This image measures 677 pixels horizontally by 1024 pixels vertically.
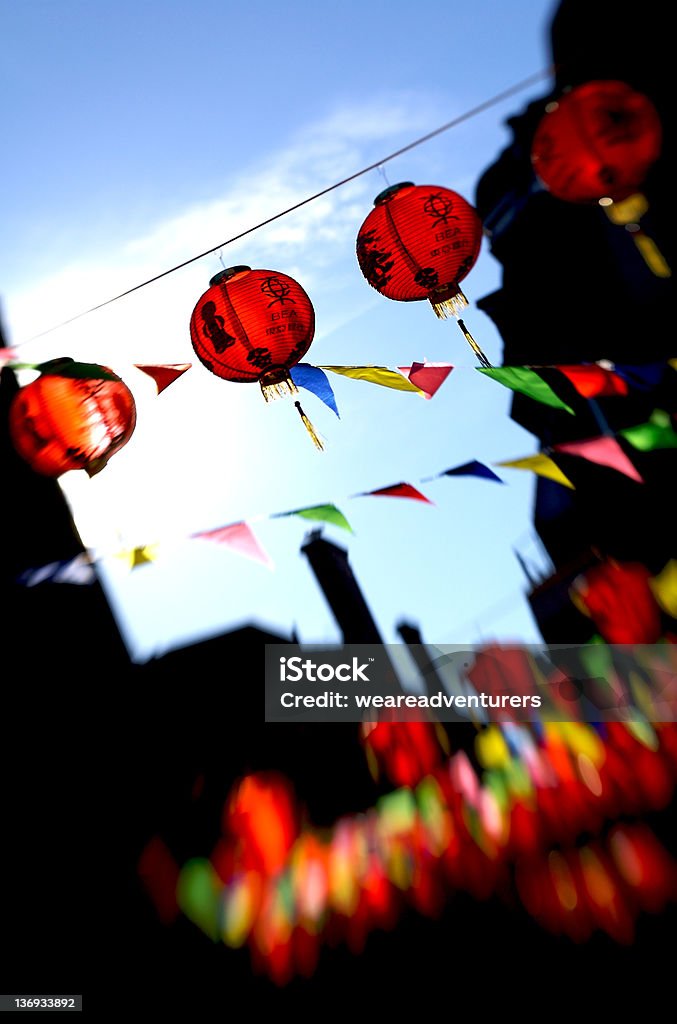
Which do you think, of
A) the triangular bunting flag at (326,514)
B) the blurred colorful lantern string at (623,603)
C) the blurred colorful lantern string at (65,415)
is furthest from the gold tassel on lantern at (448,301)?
the blurred colorful lantern string at (623,603)

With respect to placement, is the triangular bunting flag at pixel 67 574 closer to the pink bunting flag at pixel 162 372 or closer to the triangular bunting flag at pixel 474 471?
the pink bunting flag at pixel 162 372

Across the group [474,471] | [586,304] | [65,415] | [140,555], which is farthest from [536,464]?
[586,304]

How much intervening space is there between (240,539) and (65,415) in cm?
112

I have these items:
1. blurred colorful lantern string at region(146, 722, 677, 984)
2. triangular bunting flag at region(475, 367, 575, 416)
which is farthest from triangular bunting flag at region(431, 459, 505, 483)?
blurred colorful lantern string at region(146, 722, 677, 984)

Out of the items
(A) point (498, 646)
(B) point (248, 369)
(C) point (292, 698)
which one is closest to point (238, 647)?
(C) point (292, 698)

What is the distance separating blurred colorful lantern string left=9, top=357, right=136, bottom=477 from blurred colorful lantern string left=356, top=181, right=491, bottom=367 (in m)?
1.67

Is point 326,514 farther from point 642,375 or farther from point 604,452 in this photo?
point 642,375

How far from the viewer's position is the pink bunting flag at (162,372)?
Answer: 13.3ft

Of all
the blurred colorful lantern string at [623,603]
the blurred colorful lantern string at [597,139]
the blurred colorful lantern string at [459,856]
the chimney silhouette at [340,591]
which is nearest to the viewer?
the blurred colorful lantern string at [597,139]

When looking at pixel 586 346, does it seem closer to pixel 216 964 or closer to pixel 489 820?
pixel 489 820

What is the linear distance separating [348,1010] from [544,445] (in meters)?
13.6

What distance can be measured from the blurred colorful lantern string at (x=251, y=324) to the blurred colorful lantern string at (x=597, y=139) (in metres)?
1.59

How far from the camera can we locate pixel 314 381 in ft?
14.0

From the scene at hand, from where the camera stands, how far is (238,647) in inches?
448
